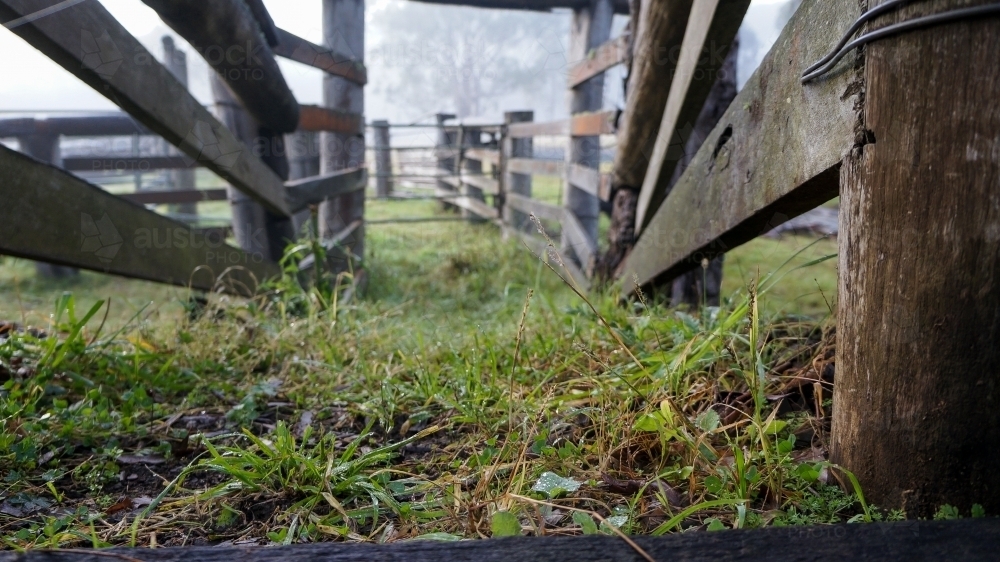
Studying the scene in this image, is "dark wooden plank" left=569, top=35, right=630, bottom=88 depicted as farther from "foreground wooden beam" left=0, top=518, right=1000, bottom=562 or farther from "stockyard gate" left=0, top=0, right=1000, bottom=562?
"foreground wooden beam" left=0, top=518, right=1000, bottom=562

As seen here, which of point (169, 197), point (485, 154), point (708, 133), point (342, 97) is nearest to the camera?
point (708, 133)

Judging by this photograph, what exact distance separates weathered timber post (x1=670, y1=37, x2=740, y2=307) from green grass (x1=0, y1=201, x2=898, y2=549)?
96cm

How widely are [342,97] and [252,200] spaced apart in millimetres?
1757

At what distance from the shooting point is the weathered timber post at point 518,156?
8.05 metres

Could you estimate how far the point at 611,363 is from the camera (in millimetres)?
1849

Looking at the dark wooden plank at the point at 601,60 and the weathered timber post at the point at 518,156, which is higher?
the dark wooden plank at the point at 601,60

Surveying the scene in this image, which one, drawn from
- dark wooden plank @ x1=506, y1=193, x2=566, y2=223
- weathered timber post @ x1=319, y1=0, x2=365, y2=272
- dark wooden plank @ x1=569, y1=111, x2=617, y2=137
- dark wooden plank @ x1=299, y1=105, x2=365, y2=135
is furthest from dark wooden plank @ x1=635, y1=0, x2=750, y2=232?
dark wooden plank @ x1=506, y1=193, x2=566, y2=223

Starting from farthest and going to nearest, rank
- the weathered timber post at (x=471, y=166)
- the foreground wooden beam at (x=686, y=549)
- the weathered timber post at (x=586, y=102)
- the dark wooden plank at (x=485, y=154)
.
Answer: the weathered timber post at (x=471, y=166), the dark wooden plank at (x=485, y=154), the weathered timber post at (x=586, y=102), the foreground wooden beam at (x=686, y=549)

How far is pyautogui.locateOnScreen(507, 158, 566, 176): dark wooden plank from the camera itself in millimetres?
6195

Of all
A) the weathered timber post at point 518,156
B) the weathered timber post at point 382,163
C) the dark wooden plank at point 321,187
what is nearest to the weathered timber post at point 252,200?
the dark wooden plank at point 321,187

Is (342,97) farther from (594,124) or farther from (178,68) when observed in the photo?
(178,68)

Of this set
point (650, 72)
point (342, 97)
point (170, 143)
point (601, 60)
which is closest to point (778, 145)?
point (650, 72)

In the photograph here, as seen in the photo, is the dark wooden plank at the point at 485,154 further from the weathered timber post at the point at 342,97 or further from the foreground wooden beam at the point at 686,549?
the foreground wooden beam at the point at 686,549

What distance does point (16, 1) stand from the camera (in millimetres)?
1525
